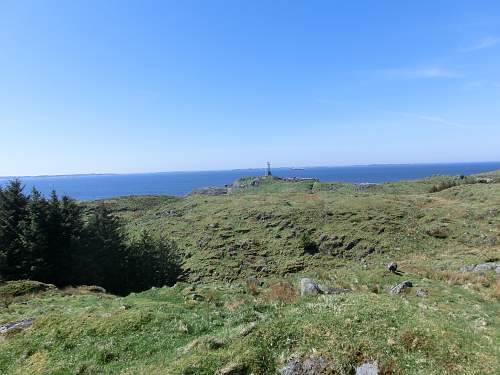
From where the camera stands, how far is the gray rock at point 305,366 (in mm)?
10896

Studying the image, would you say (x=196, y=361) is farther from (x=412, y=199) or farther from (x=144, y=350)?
(x=412, y=199)

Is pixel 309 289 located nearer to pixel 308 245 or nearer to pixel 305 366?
pixel 305 366

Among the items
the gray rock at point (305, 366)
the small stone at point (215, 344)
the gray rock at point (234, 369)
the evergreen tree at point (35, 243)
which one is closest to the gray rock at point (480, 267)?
the gray rock at point (305, 366)

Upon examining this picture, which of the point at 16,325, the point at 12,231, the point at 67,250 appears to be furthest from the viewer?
the point at 67,250

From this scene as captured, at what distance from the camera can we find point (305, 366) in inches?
435

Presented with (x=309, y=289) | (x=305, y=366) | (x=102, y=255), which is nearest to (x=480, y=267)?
(x=309, y=289)

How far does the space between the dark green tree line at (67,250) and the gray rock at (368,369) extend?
101 feet

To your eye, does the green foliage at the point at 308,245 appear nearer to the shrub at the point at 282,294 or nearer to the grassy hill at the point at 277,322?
the grassy hill at the point at 277,322

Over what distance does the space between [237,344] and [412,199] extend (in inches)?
2579

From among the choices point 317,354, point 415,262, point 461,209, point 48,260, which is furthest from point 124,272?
point 461,209

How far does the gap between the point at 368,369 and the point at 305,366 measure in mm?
1742

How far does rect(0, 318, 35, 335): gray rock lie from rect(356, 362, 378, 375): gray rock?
15.1 metres

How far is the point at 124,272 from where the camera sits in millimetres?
40375

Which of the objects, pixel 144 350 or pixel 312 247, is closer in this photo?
pixel 144 350
